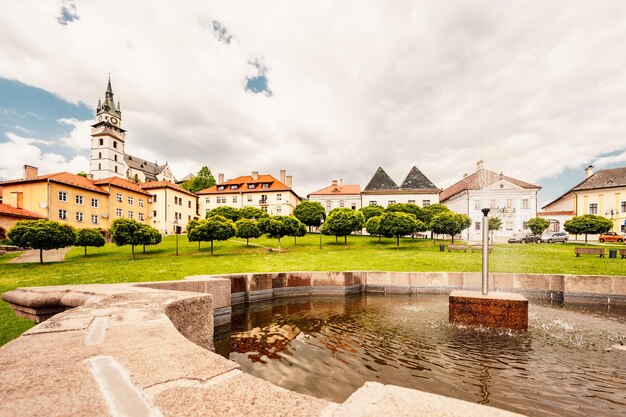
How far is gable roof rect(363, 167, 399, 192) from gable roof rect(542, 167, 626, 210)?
34.8 metres

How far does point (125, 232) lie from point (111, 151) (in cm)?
6927

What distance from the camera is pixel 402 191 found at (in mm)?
57875

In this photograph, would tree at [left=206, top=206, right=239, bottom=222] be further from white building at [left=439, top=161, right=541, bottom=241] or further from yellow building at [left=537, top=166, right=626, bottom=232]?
yellow building at [left=537, top=166, right=626, bottom=232]

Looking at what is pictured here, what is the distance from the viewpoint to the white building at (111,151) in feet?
261

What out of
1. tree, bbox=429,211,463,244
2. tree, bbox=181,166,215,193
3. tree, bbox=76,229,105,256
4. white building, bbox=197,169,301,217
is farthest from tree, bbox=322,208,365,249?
tree, bbox=181,166,215,193

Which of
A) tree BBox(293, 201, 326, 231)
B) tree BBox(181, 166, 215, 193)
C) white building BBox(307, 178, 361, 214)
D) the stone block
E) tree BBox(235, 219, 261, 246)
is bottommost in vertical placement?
the stone block

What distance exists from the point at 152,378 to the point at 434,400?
2086mm

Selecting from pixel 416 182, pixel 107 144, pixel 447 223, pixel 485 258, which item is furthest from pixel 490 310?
pixel 107 144

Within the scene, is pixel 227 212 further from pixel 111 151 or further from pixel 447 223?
pixel 111 151

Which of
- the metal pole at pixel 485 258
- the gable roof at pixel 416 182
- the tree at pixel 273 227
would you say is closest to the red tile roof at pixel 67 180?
the tree at pixel 273 227

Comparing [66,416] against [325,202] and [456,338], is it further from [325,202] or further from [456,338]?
[325,202]

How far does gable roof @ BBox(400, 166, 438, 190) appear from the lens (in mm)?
58625

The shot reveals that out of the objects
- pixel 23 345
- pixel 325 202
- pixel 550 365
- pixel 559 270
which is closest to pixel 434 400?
pixel 23 345

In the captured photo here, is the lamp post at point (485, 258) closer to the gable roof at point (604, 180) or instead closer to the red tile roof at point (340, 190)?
the red tile roof at point (340, 190)
